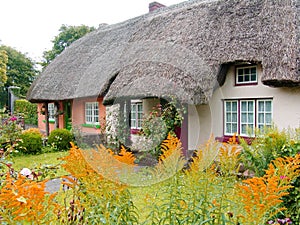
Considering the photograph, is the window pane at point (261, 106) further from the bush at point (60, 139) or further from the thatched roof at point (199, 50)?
the bush at point (60, 139)

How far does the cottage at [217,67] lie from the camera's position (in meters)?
6.57

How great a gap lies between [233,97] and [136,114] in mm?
4001

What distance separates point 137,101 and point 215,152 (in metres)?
8.24

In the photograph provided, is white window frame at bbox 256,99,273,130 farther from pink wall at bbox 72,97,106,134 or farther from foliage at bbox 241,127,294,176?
pink wall at bbox 72,97,106,134

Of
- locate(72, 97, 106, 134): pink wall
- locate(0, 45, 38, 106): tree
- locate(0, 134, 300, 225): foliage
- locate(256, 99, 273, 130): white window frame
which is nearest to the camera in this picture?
locate(0, 134, 300, 225): foliage

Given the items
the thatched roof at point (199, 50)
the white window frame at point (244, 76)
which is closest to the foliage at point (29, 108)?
the thatched roof at point (199, 50)

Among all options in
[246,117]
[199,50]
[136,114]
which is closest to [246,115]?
[246,117]

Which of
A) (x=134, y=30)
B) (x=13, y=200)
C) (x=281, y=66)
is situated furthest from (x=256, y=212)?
(x=134, y=30)

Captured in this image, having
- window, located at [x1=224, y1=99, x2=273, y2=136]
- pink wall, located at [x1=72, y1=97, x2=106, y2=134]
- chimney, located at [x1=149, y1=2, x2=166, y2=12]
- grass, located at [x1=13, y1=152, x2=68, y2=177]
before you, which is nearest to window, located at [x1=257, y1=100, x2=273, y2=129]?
window, located at [x1=224, y1=99, x2=273, y2=136]

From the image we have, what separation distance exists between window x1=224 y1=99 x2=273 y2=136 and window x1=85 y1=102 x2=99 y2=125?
6749 millimetres

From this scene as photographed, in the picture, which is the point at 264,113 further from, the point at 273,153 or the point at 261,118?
the point at 273,153

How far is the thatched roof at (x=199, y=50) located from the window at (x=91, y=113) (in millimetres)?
1059

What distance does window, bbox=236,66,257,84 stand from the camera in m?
7.35

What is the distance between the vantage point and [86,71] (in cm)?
1273
